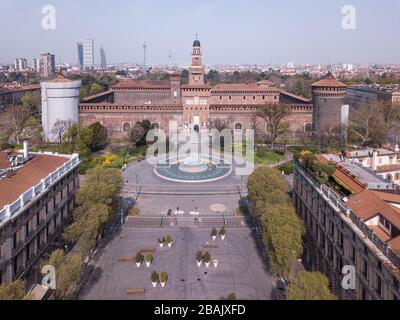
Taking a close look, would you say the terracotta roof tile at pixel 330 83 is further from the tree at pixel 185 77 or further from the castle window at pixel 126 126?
the tree at pixel 185 77

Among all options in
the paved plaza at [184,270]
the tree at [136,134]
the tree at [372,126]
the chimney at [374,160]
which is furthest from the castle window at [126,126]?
the chimney at [374,160]

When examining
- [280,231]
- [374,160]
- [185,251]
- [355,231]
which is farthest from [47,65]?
[355,231]

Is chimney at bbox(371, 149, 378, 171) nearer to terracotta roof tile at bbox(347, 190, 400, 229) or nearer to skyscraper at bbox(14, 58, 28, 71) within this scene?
terracotta roof tile at bbox(347, 190, 400, 229)

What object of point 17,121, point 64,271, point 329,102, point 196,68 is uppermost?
point 196,68

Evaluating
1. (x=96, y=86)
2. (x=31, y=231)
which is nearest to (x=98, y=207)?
(x=31, y=231)

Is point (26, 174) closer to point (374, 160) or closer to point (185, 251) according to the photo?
point (185, 251)

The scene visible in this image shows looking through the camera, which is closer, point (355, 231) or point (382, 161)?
point (355, 231)
